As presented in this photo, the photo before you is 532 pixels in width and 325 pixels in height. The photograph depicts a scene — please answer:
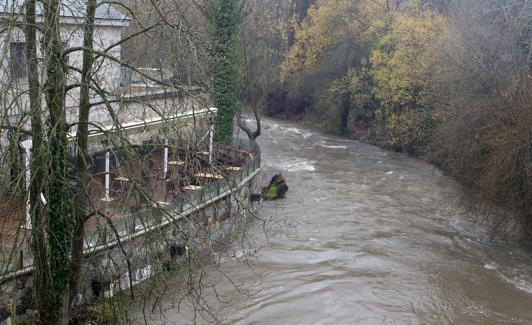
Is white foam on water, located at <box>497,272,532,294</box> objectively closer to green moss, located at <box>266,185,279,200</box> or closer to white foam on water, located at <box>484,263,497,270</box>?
white foam on water, located at <box>484,263,497,270</box>

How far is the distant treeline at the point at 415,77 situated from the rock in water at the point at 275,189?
6.20m

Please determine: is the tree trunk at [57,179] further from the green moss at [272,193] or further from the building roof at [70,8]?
the green moss at [272,193]

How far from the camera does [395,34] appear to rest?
34844 mm

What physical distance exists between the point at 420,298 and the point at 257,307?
4.14m

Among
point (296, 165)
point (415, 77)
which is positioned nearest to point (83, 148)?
point (296, 165)

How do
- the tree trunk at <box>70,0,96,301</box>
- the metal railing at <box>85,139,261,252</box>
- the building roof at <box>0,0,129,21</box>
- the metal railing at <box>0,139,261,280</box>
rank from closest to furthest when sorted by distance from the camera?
the building roof at <box>0,0,129,21</box>, the tree trunk at <box>70,0,96,301</box>, the metal railing at <box>0,139,261,280</box>, the metal railing at <box>85,139,261,252</box>

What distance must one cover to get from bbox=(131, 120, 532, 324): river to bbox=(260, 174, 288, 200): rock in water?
0.40m

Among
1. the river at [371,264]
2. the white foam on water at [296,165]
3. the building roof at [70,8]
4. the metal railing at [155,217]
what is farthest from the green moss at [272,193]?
the building roof at [70,8]

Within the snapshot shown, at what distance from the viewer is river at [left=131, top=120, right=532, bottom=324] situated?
14.4 metres

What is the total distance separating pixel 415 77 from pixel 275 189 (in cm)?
1338

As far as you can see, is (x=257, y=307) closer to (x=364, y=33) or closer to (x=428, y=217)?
(x=428, y=217)

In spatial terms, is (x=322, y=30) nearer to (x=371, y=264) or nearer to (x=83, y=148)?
(x=371, y=264)

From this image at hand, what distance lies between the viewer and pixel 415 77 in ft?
110

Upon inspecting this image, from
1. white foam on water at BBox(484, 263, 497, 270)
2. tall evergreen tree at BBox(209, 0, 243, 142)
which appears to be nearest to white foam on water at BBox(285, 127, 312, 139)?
tall evergreen tree at BBox(209, 0, 243, 142)
